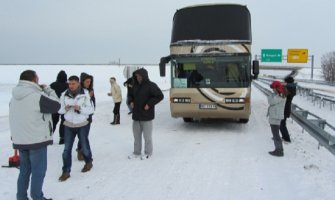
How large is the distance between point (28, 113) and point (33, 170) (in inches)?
32.0

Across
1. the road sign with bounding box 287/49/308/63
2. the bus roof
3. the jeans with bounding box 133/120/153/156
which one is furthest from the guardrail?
the road sign with bounding box 287/49/308/63

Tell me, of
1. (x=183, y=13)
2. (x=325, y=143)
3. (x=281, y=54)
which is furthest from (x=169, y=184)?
(x=281, y=54)

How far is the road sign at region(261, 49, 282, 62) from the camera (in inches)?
1620

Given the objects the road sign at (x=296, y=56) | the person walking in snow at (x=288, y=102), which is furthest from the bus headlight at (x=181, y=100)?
the road sign at (x=296, y=56)

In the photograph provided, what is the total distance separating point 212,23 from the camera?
11.3 meters

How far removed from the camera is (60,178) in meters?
6.14

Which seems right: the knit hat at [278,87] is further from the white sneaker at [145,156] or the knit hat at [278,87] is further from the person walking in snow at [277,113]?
the white sneaker at [145,156]

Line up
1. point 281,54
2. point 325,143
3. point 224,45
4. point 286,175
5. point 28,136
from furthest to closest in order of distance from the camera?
point 281,54 → point 224,45 → point 325,143 → point 286,175 → point 28,136

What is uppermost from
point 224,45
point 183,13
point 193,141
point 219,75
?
point 183,13

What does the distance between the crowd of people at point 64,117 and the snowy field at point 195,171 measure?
42 centimetres

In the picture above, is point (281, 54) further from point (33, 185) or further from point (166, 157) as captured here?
point (33, 185)

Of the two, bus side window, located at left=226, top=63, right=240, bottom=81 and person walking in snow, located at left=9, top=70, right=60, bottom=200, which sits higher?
bus side window, located at left=226, top=63, right=240, bottom=81

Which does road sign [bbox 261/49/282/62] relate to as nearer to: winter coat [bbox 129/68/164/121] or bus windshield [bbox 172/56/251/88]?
bus windshield [bbox 172/56/251/88]

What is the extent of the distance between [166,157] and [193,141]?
74.3 inches
